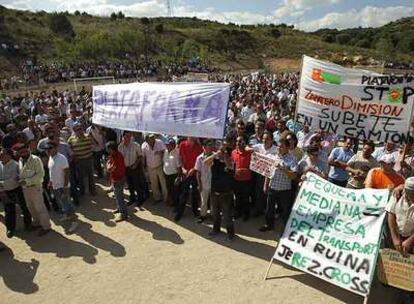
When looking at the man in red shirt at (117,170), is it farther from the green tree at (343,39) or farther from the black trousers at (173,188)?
the green tree at (343,39)

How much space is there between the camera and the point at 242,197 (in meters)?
8.61

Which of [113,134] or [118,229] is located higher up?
[113,134]

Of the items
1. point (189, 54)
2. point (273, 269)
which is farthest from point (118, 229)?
point (189, 54)

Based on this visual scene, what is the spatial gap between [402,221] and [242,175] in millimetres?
3326

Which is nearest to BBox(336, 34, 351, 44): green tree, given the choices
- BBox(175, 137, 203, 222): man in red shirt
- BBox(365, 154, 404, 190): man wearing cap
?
BBox(175, 137, 203, 222): man in red shirt

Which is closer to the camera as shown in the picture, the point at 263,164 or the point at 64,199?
the point at 263,164

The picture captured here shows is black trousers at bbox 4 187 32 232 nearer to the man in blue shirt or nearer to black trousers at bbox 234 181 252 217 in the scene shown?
black trousers at bbox 234 181 252 217

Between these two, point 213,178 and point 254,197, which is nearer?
point 213,178

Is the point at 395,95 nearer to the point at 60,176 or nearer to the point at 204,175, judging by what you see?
the point at 204,175

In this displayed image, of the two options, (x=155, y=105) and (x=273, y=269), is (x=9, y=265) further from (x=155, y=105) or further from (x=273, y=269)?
(x=273, y=269)

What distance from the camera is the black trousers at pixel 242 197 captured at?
8.46 m

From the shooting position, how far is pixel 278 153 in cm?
768

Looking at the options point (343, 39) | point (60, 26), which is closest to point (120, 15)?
point (60, 26)

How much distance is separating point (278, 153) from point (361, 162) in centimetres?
142
